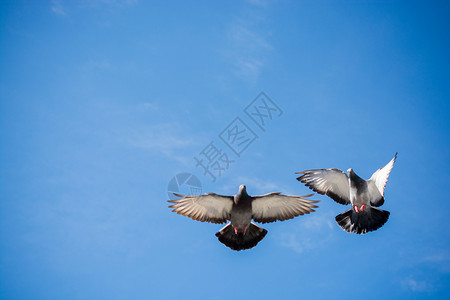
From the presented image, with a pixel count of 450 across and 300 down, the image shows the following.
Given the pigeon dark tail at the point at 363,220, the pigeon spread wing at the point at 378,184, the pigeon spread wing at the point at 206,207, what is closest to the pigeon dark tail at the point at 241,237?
the pigeon spread wing at the point at 206,207

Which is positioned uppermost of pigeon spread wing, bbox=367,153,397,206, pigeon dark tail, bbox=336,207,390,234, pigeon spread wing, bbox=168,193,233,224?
pigeon spread wing, bbox=367,153,397,206

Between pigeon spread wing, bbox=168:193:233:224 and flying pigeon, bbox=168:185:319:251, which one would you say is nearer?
flying pigeon, bbox=168:185:319:251

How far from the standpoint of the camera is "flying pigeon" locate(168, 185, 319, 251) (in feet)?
36.0

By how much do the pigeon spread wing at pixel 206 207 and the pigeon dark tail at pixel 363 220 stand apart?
3704 millimetres

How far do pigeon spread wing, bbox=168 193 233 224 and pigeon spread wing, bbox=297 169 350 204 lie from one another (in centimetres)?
319

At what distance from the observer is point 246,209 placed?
36.4ft

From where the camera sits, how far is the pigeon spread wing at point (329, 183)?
13.0 meters

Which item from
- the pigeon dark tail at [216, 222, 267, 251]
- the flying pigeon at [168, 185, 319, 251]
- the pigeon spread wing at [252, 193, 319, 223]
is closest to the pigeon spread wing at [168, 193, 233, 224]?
the flying pigeon at [168, 185, 319, 251]

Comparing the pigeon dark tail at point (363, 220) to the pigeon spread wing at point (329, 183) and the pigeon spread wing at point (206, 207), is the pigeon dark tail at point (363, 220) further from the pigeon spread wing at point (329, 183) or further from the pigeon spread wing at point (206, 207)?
the pigeon spread wing at point (206, 207)

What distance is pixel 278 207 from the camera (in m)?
11.6

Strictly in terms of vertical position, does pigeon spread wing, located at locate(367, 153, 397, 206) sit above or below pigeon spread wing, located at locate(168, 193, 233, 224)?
above

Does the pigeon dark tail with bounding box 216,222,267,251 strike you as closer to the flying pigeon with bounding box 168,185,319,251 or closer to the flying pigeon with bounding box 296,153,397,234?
the flying pigeon with bounding box 168,185,319,251

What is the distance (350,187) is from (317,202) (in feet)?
5.92

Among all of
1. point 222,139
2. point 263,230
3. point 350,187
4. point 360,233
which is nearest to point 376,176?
point 350,187
